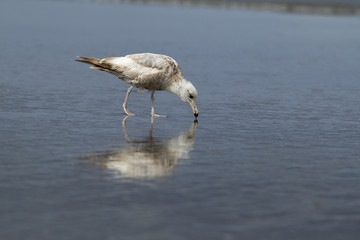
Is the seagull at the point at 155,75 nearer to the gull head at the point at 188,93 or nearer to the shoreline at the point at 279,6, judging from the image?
the gull head at the point at 188,93

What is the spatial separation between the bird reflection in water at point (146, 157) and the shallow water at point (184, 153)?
28 millimetres

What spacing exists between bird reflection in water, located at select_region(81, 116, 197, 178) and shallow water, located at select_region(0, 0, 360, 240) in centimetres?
3

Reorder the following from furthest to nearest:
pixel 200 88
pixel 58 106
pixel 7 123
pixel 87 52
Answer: pixel 87 52, pixel 200 88, pixel 58 106, pixel 7 123

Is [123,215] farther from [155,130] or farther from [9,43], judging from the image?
[9,43]

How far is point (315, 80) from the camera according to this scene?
72.6 ft

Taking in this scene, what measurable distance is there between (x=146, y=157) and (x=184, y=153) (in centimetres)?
75

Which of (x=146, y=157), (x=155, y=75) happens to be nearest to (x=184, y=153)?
(x=146, y=157)

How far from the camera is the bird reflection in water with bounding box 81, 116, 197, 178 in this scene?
992cm

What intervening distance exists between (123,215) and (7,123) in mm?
5861

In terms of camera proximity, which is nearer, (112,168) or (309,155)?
(112,168)

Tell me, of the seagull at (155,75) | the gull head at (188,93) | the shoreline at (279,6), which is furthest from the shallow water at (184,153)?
the shoreline at (279,6)

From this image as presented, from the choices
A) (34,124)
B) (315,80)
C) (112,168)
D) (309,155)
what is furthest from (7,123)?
(315,80)

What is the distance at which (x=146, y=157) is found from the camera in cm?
1089

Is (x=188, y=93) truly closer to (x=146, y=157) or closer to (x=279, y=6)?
(x=146, y=157)
